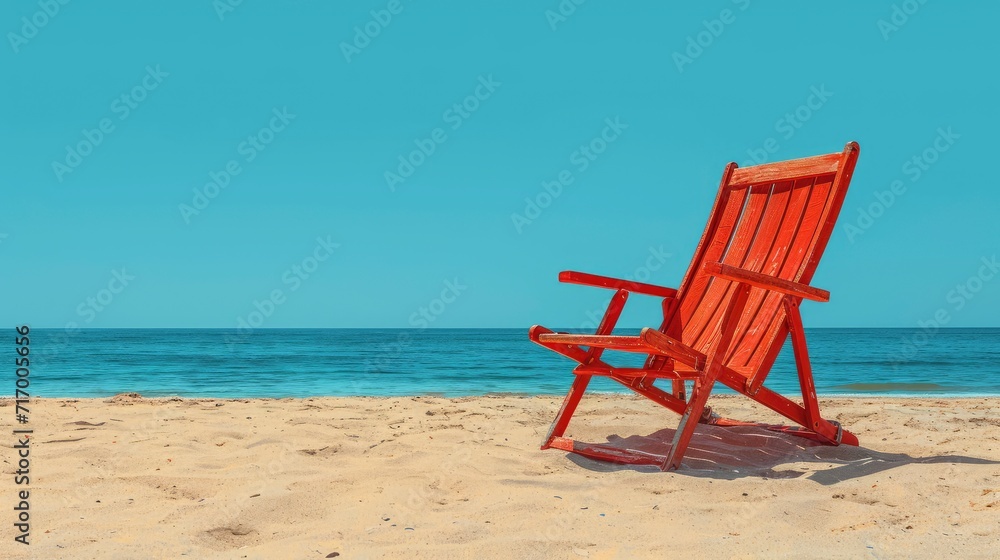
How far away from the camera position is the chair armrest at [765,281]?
2.92 m

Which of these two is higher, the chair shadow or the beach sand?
the chair shadow

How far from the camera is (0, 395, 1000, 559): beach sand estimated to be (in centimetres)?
223

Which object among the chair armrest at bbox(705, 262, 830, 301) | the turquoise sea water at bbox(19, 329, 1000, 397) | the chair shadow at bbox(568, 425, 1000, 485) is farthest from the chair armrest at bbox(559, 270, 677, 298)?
the turquoise sea water at bbox(19, 329, 1000, 397)

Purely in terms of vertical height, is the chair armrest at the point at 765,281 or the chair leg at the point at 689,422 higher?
the chair armrest at the point at 765,281

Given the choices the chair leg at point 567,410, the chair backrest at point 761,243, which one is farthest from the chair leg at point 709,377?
the chair leg at point 567,410

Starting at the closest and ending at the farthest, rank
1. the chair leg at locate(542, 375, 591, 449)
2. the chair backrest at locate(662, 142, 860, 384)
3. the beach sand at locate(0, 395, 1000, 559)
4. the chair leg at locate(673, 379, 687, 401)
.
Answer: the beach sand at locate(0, 395, 1000, 559)
the chair backrest at locate(662, 142, 860, 384)
the chair leg at locate(542, 375, 591, 449)
the chair leg at locate(673, 379, 687, 401)

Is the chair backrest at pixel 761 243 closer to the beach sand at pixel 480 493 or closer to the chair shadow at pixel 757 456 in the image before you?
the chair shadow at pixel 757 456

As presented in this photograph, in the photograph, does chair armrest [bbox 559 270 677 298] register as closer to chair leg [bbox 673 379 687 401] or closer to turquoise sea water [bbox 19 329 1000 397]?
chair leg [bbox 673 379 687 401]

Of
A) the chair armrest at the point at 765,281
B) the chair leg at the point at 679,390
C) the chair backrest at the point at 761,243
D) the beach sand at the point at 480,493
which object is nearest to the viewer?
the beach sand at the point at 480,493

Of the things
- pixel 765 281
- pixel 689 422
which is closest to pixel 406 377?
pixel 689 422

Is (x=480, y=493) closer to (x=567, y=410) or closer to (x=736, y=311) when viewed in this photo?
(x=567, y=410)

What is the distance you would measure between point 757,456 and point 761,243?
108 centimetres

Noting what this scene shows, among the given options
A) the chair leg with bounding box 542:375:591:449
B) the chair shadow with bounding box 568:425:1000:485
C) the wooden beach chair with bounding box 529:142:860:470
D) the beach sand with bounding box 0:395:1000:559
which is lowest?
the beach sand with bounding box 0:395:1000:559

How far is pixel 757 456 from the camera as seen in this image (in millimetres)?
3633
